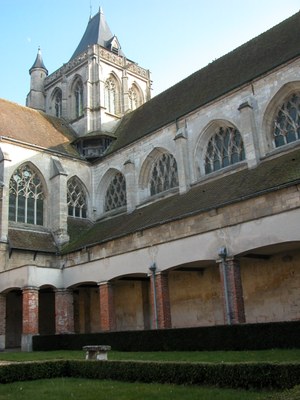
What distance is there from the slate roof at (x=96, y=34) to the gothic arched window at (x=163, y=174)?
1567cm

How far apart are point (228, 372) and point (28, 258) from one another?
17.4 meters

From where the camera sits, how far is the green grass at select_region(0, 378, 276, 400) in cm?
709

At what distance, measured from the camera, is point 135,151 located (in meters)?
26.7

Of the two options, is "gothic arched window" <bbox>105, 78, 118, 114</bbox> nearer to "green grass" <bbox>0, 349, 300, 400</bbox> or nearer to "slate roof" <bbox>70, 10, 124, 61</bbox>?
"slate roof" <bbox>70, 10, 124, 61</bbox>

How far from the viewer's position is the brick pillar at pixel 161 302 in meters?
17.0

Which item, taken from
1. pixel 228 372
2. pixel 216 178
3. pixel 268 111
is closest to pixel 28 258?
pixel 216 178

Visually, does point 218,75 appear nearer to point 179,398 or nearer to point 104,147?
point 104,147

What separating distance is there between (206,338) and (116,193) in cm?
1584

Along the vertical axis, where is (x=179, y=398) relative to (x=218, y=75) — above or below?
below

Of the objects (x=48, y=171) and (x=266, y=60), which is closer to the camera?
(x=266, y=60)

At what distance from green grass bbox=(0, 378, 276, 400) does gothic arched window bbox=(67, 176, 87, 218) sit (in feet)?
61.9

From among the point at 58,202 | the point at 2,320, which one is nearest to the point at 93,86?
the point at 58,202

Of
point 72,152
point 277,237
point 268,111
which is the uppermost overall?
point 72,152

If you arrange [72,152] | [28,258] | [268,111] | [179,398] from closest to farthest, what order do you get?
[179,398] < [268,111] < [28,258] < [72,152]
